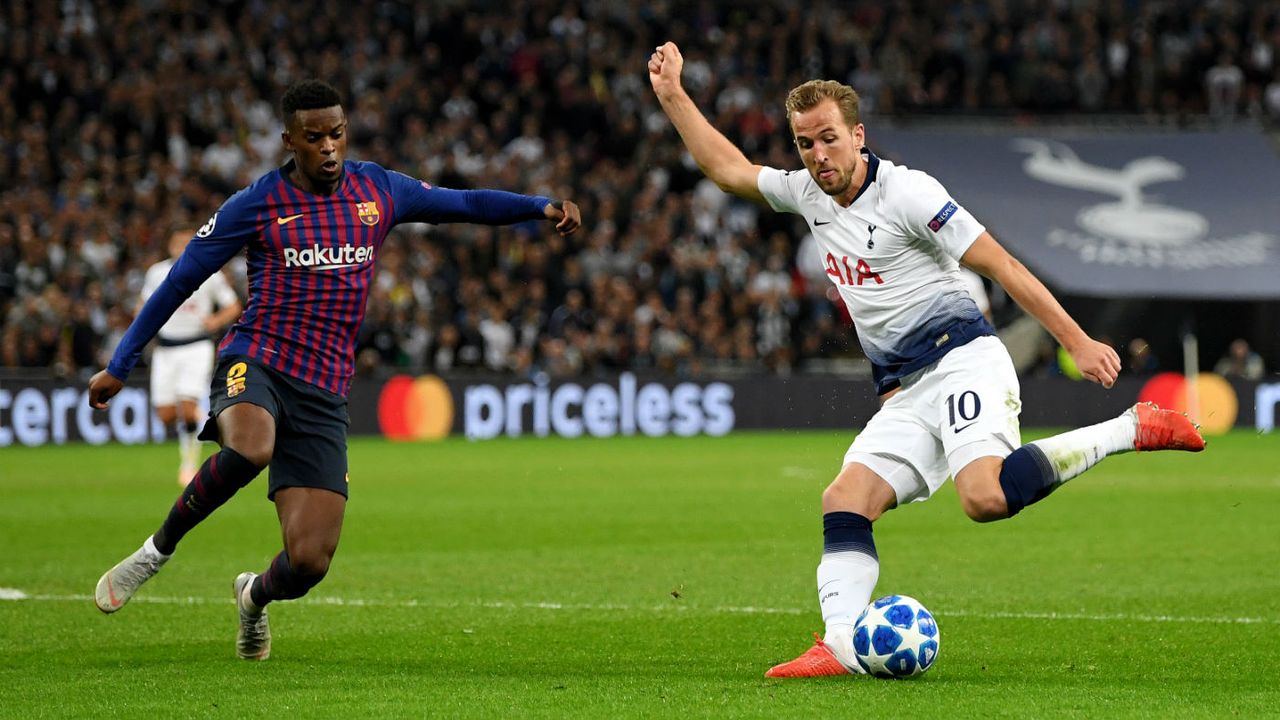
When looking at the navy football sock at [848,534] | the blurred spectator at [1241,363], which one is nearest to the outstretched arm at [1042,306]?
the navy football sock at [848,534]

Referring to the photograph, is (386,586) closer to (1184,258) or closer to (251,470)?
(251,470)

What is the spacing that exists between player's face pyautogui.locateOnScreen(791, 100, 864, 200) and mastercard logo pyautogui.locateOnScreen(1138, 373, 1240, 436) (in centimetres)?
1983

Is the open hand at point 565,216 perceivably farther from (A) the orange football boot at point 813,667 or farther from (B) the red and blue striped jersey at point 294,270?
(A) the orange football boot at point 813,667

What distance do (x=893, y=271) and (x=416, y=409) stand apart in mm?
18803

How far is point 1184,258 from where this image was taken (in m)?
28.6

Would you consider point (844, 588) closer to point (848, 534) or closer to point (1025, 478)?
point (848, 534)

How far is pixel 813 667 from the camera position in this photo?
21.8 feet

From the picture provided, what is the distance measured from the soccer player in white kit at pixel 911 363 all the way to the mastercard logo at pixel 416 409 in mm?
18256

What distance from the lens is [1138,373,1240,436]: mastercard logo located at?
85.1ft

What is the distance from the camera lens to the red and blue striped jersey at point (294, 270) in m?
7.15

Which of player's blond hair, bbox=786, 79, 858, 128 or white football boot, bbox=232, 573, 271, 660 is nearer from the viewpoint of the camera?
player's blond hair, bbox=786, 79, 858, 128

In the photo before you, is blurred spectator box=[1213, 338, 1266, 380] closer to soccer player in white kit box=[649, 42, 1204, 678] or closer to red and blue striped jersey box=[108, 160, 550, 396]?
soccer player in white kit box=[649, 42, 1204, 678]

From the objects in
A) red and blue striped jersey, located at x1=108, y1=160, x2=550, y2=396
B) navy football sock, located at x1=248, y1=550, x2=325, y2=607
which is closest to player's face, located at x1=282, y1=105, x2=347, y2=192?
red and blue striped jersey, located at x1=108, y1=160, x2=550, y2=396

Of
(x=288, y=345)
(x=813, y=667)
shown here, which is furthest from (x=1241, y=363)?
(x=288, y=345)
